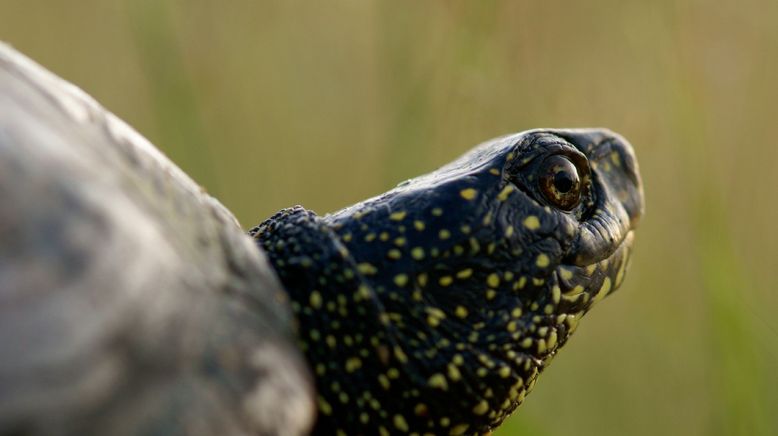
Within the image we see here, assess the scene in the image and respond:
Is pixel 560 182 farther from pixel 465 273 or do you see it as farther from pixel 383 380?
pixel 383 380

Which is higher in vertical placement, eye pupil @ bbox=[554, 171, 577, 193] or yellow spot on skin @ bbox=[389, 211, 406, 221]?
yellow spot on skin @ bbox=[389, 211, 406, 221]

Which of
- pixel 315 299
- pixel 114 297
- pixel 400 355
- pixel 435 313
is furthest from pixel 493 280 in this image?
pixel 114 297

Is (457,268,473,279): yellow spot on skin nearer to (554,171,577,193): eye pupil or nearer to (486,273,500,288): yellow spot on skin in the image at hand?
(486,273,500,288): yellow spot on skin

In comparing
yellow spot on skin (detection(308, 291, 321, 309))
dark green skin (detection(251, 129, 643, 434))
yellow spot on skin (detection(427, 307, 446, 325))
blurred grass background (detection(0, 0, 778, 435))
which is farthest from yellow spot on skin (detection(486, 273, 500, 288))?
blurred grass background (detection(0, 0, 778, 435))

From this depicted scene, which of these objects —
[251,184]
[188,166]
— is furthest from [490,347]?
[251,184]

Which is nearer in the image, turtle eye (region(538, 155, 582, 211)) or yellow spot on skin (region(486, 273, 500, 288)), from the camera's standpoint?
yellow spot on skin (region(486, 273, 500, 288))

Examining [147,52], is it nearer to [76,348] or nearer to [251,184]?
[251,184]
